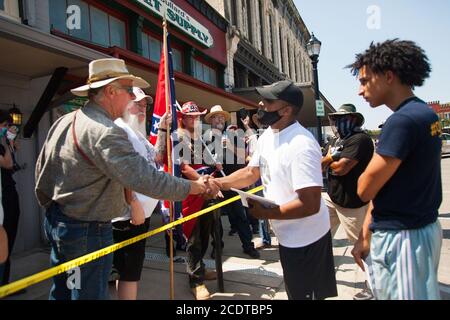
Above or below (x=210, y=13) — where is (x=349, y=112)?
below

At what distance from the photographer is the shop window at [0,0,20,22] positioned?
17.4 feet

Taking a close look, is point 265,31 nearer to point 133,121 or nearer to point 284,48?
point 284,48

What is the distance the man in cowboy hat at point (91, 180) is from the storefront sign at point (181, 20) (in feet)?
23.3

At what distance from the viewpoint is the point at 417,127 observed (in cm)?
172

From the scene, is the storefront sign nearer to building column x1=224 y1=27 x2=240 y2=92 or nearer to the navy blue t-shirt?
building column x1=224 y1=27 x2=240 y2=92

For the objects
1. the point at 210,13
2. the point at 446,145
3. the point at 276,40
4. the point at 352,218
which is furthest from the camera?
the point at 446,145

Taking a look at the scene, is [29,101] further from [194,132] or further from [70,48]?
[194,132]

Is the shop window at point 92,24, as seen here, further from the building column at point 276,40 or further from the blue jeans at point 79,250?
the building column at point 276,40

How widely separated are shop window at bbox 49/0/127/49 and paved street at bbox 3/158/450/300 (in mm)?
4332

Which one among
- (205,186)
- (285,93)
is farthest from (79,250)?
(285,93)

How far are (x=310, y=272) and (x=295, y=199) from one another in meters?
0.51

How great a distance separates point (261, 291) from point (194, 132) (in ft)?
6.78

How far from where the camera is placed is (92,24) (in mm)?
7406
